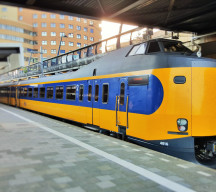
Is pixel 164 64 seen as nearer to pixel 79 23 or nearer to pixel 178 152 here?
pixel 178 152

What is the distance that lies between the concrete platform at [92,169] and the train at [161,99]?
64cm

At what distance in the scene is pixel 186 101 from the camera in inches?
267

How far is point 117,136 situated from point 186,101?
321cm

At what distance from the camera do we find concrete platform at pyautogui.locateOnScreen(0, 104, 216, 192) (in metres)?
4.45

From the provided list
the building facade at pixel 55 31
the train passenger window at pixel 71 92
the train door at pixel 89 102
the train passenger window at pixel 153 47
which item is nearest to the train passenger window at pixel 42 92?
the train passenger window at pixel 71 92

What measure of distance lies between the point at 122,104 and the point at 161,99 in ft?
5.79

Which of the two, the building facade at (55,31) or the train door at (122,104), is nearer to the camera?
the train door at (122,104)

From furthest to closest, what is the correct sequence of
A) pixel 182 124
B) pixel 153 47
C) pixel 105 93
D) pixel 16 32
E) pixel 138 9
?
pixel 16 32 → pixel 138 9 → pixel 105 93 → pixel 153 47 → pixel 182 124

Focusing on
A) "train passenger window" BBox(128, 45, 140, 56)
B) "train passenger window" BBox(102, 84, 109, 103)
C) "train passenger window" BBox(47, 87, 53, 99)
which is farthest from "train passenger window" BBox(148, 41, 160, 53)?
"train passenger window" BBox(47, 87, 53, 99)

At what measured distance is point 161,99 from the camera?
707cm

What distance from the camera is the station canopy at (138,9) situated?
11.0 meters

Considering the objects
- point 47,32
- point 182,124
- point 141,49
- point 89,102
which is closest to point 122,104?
point 141,49

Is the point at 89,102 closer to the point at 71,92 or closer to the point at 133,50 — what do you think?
the point at 71,92

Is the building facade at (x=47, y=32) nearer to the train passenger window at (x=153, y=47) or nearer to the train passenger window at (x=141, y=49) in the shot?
the train passenger window at (x=141, y=49)
